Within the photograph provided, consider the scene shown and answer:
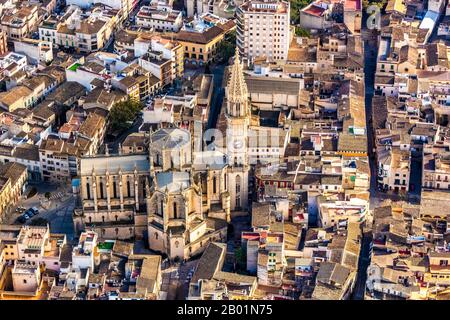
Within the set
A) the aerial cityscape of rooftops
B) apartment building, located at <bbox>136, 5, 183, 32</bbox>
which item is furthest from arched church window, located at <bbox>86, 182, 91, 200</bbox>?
apartment building, located at <bbox>136, 5, 183, 32</bbox>

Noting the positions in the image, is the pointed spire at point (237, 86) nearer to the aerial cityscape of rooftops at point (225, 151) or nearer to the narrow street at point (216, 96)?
the aerial cityscape of rooftops at point (225, 151)

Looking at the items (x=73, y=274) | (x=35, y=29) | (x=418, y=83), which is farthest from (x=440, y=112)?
(x=35, y=29)

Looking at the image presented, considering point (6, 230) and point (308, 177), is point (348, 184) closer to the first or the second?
point (308, 177)

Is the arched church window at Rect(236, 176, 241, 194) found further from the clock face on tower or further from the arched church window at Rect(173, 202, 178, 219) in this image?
the arched church window at Rect(173, 202, 178, 219)

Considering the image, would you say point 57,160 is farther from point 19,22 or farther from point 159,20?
point 19,22

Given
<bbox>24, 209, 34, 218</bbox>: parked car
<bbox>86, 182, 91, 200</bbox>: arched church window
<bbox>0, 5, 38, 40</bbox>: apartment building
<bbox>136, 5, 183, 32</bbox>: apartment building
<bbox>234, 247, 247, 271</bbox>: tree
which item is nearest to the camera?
<bbox>234, 247, 247, 271</bbox>: tree

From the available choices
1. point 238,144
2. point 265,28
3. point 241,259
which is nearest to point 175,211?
point 241,259
